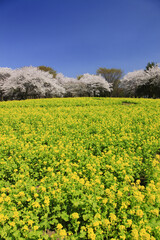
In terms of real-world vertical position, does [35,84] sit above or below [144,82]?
below

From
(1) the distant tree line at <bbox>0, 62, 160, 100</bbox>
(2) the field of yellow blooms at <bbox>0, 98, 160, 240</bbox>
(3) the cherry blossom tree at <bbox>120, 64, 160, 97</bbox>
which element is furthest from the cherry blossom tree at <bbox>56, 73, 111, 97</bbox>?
(2) the field of yellow blooms at <bbox>0, 98, 160, 240</bbox>

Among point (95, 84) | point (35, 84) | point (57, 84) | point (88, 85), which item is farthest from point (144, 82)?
point (35, 84)

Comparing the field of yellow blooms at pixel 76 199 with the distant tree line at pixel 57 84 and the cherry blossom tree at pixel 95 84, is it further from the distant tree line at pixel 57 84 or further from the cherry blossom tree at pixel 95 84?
the cherry blossom tree at pixel 95 84

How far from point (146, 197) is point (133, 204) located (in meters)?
0.37

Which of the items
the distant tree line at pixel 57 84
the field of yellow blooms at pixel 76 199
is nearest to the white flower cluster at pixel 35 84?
the distant tree line at pixel 57 84

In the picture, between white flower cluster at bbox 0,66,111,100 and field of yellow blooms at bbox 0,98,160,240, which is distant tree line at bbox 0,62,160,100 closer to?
white flower cluster at bbox 0,66,111,100

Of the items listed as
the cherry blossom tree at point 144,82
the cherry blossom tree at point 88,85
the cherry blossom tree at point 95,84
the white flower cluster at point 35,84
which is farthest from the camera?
the cherry blossom tree at point 88,85

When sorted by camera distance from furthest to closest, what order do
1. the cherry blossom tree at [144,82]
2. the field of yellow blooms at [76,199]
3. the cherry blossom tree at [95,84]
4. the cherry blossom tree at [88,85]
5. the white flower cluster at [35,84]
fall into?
the cherry blossom tree at [88,85] → the cherry blossom tree at [95,84] → the cherry blossom tree at [144,82] → the white flower cluster at [35,84] → the field of yellow blooms at [76,199]

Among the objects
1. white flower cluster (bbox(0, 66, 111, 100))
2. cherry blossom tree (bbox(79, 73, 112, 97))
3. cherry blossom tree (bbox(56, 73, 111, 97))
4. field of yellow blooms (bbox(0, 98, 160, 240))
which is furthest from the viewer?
cherry blossom tree (bbox(56, 73, 111, 97))

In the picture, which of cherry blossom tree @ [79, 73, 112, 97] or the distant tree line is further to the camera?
cherry blossom tree @ [79, 73, 112, 97]

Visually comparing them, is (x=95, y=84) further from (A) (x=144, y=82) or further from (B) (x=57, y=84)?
(A) (x=144, y=82)

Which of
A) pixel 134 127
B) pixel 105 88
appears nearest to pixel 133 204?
pixel 134 127

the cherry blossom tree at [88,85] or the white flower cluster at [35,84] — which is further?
the cherry blossom tree at [88,85]

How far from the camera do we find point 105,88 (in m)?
47.2
